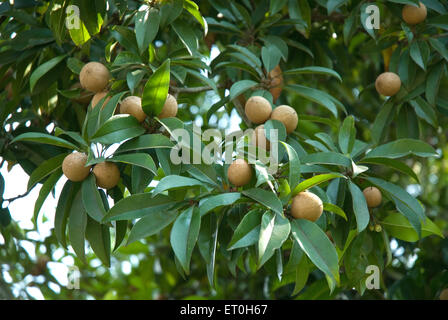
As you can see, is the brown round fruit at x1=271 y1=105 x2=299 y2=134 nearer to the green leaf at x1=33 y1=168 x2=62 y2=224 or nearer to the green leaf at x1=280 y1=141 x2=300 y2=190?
the green leaf at x1=280 y1=141 x2=300 y2=190

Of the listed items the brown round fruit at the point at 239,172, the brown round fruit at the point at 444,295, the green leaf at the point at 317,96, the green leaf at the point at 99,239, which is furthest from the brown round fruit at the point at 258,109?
the brown round fruit at the point at 444,295

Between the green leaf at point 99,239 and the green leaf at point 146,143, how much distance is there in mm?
214

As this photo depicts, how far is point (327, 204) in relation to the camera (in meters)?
1.34

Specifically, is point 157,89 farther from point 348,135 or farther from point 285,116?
point 348,135

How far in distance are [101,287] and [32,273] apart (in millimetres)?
566

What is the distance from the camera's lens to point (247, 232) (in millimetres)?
1208

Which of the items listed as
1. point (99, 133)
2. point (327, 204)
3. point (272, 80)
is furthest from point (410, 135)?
point (99, 133)

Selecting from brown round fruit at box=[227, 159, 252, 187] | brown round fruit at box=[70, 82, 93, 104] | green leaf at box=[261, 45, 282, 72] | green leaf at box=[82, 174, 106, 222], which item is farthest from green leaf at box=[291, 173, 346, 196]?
brown round fruit at box=[70, 82, 93, 104]

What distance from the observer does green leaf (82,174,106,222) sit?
1.34 metres

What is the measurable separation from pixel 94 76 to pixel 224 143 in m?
0.41

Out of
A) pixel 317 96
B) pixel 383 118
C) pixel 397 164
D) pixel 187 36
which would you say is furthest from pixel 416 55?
pixel 187 36

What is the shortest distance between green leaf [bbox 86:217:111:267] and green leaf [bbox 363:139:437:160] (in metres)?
0.68
